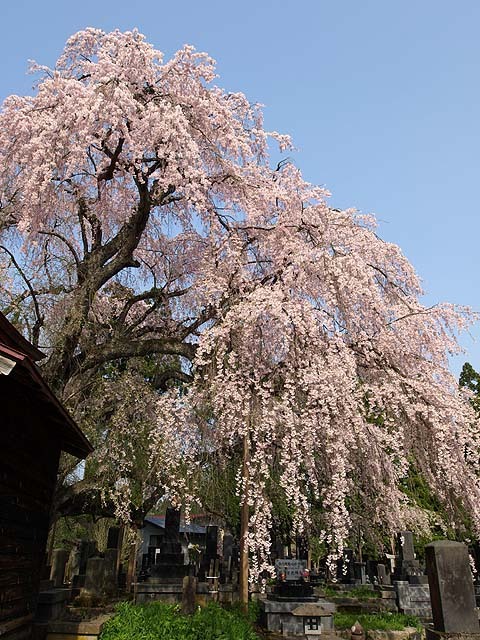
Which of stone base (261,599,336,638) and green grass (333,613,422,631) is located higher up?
stone base (261,599,336,638)

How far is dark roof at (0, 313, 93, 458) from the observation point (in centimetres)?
381

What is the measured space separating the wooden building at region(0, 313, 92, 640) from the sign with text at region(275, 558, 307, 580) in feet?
26.0

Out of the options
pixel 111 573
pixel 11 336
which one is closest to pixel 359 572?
pixel 111 573

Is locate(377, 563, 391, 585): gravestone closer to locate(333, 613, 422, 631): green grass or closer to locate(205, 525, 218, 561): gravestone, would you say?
locate(333, 613, 422, 631): green grass

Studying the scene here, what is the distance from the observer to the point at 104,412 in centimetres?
1257

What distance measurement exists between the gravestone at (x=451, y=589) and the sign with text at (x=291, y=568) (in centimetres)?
575

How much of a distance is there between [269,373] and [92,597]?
736cm

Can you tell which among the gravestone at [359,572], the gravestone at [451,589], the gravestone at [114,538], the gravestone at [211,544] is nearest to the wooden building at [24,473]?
the gravestone at [451,589]

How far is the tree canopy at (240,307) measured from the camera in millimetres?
8609

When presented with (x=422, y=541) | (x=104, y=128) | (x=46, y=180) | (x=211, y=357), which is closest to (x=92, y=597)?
(x=211, y=357)

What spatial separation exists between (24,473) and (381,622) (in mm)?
10212

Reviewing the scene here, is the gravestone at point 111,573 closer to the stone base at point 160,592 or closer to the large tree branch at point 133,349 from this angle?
the stone base at point 160,592

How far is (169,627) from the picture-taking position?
802 centimetres

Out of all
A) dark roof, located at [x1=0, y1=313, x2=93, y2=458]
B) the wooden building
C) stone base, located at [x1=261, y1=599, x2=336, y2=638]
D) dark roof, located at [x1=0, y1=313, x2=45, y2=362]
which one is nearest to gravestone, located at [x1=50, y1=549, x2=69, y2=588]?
stone base, located at [x1=261, y1=599, x2=336, y2=638]
